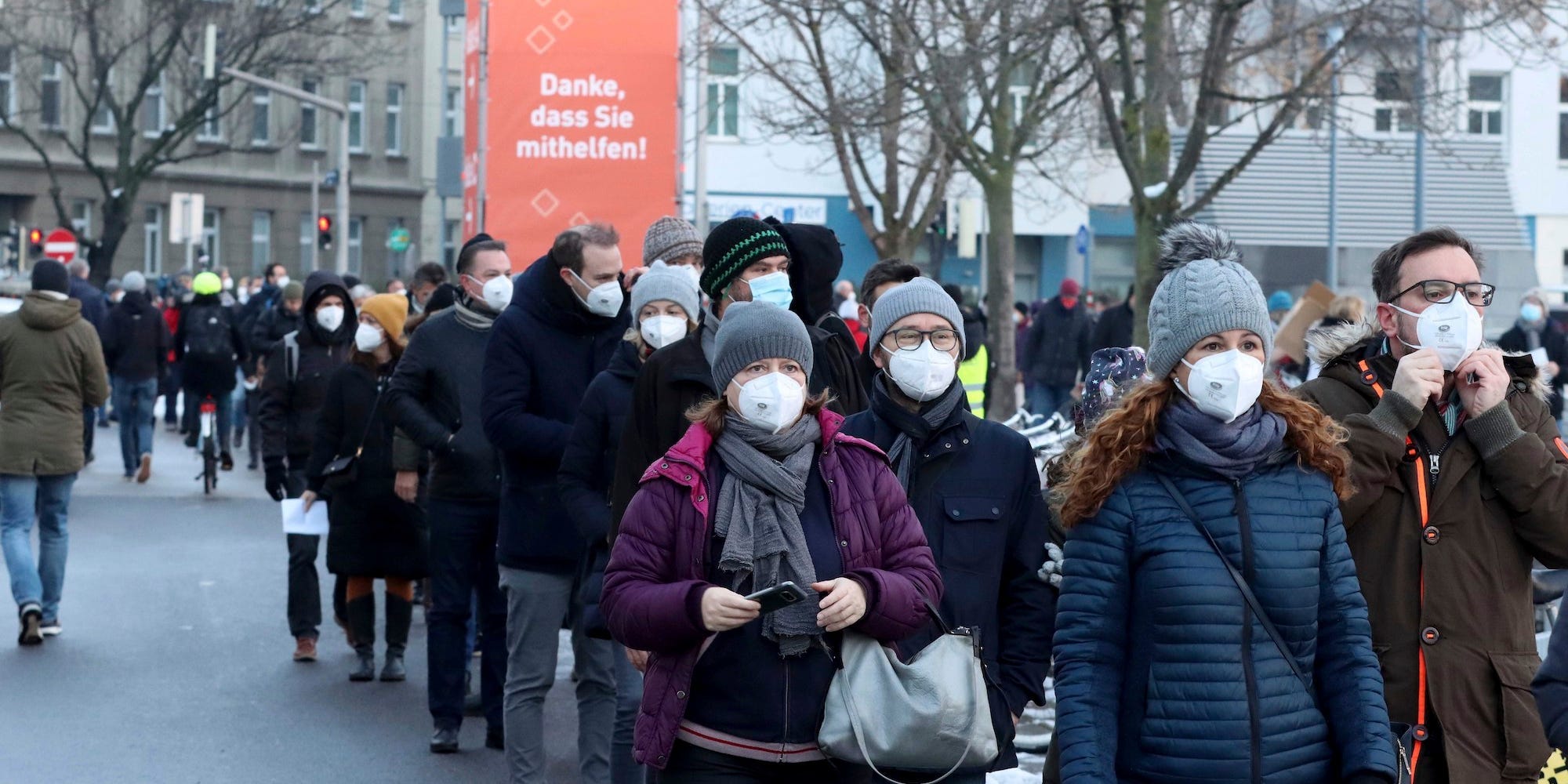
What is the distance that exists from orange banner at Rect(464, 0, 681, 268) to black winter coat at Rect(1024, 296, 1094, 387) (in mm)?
7964

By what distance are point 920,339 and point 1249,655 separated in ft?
4.46

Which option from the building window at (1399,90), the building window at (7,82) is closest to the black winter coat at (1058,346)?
the building window at (1399,90)

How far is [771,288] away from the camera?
579 centimetres

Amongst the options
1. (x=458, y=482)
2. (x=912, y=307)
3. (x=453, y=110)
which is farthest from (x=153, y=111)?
(x=912, y=307)

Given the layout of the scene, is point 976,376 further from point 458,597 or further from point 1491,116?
point 1491,116

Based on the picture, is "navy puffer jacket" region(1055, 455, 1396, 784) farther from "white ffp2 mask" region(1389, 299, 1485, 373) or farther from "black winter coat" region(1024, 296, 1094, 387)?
"black winter coat" region(1024, 296, 1094, 387)

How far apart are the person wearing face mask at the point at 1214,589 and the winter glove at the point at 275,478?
316 inches

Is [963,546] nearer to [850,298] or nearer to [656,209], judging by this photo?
[656,209]

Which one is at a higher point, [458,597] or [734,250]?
[734,250]

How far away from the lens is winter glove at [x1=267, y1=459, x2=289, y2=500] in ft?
37.6

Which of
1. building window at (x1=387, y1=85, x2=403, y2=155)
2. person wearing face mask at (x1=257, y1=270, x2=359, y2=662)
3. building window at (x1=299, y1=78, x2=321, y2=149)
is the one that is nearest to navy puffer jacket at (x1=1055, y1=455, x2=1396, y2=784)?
person wearing face mask at (x1=257, y1=270, x2=359, y2=662)

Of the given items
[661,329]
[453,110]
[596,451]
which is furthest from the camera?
[453,110]

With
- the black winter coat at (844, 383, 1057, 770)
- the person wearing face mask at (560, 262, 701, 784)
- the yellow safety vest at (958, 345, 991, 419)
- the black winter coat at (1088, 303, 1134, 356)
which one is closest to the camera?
the black winter coat at (844, 383, 1057, 770)

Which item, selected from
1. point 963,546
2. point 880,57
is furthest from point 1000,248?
point 963,546
